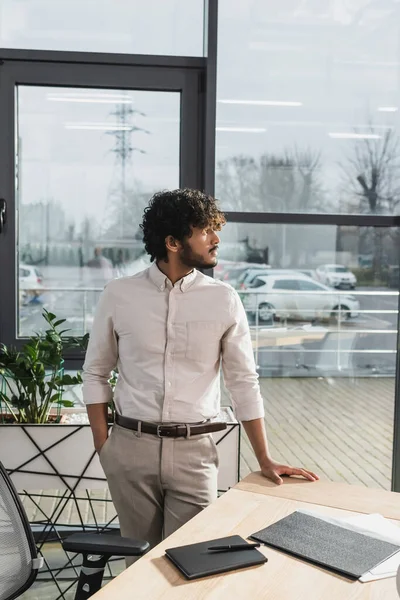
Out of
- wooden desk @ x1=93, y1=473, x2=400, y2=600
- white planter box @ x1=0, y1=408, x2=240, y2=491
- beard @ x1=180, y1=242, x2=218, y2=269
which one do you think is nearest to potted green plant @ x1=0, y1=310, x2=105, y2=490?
white planter box @ x1=0, y1=408, x2=240, y2=491

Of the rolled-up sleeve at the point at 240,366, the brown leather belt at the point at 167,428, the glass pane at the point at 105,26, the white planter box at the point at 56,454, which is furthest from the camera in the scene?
the glass pane at the point at 105,26

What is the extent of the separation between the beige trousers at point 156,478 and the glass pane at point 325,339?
1332 mm

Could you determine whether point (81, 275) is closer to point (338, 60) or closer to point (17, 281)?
point (17, 281)

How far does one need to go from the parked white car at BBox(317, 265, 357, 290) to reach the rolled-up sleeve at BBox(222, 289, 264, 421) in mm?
1316

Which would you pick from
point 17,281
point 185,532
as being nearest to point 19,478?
point 17,281

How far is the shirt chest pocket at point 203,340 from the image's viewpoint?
87.3 inches

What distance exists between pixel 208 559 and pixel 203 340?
2.52ft

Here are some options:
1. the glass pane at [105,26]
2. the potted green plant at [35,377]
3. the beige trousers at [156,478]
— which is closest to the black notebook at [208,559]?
the beige trousers at [156,478]

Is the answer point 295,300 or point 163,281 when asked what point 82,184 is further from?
point 163,281

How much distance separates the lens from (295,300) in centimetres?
355

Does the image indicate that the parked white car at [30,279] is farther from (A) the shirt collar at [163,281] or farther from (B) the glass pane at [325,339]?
(A) the shirt collar at [163,281]

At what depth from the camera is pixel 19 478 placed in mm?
2947

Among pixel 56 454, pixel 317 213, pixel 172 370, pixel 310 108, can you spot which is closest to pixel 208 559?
pixel 172 370

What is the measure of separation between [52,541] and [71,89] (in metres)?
2.12
